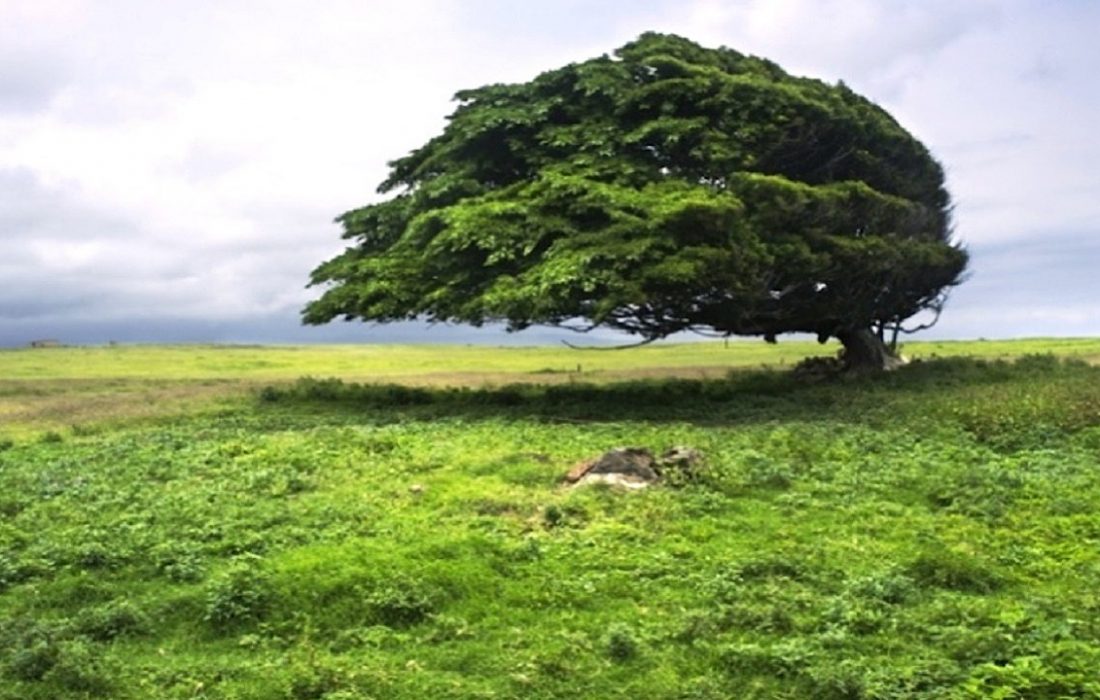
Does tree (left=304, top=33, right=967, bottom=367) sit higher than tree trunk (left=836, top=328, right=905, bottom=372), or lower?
higher

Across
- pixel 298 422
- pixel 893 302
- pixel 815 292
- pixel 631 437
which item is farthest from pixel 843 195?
pixel 298 422

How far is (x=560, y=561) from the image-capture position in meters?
10.6

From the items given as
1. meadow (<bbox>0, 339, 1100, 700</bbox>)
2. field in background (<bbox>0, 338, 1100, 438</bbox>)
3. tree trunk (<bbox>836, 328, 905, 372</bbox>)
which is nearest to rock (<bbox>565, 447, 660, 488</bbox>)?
meadow (<bbox>0, 339, 1100, 700</bbox>)

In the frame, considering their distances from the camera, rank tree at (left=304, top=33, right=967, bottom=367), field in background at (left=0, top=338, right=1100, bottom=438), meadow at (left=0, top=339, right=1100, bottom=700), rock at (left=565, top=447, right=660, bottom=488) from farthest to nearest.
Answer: field in background at (left=0, top=338, right=1100, bottom=438) → tree at (left=304, top=33, right=967, bottom=367) → rock at (left=565, top=447, right=660, bottom=488) → meadow at (left=0, top=339, right=1100, bottom=700)

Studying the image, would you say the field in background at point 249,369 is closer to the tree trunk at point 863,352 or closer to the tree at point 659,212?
the tree trunk at point 863,352

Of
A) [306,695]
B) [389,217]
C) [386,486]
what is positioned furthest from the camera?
[389,217]

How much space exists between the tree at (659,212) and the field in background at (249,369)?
6503 mm

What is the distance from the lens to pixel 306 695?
7.55 metres

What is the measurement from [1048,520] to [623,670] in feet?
21.8

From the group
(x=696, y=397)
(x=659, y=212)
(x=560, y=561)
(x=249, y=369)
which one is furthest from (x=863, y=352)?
(x=249, y=369)

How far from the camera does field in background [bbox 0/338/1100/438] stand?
93.6 feet

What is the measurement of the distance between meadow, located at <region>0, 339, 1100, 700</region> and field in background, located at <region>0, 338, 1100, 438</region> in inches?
284

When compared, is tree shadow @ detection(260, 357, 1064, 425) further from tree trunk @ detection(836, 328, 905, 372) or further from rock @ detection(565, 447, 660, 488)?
rock @ detection(565, 447, 660, 488)

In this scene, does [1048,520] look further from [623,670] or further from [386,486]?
[386,486]
